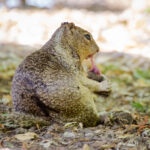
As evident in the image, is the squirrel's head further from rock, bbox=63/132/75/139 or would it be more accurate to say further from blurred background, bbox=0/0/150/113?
blurred background, bbox=0/0/150/113

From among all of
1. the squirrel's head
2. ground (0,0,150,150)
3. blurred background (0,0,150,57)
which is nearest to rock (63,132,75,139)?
ground (0,0,150,150)

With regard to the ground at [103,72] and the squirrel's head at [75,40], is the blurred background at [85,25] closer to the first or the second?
the ground at [103,72]

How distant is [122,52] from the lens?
8.71 metres

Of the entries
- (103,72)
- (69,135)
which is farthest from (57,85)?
(103,72)

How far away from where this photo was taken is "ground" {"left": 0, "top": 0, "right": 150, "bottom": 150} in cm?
326

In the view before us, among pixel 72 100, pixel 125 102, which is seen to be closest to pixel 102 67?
pixel 125 102

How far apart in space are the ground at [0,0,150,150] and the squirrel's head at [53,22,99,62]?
82 cm

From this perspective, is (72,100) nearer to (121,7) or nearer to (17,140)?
(17,140)

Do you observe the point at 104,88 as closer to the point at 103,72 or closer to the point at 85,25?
the point at 103,72

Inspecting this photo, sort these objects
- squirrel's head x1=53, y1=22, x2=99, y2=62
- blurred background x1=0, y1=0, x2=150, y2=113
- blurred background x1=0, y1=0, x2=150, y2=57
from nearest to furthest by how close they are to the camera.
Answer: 1. squirrel's head x1=53, y1=22, x2=99, y2=62
2. blurred background x1=0, y1=0, x2=150, y2=113
3. blurred background x1=0, y1=0, x2=150, y2=57

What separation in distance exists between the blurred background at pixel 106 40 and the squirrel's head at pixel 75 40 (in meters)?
1.60

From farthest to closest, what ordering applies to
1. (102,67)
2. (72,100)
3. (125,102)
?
(102,67) → (125,102) → (72,100)

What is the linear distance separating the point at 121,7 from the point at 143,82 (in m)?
6.71

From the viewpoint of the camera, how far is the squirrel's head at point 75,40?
3990 millimetres
